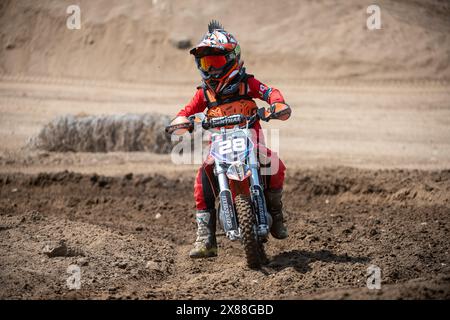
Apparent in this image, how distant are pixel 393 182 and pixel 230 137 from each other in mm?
4703

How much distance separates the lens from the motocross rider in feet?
26.5

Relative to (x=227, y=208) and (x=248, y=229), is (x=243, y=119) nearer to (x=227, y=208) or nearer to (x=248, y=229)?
(x=227, y=208)

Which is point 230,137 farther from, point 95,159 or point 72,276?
point 95,159

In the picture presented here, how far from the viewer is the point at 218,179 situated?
7758mm

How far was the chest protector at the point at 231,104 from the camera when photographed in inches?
324

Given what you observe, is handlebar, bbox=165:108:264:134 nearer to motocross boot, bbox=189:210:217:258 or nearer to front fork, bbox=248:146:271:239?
front fork, bbox=248:146:271:239

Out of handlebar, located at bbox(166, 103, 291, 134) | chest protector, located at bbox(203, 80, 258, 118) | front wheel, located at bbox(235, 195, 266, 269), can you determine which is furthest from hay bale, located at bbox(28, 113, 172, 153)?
front wheel, located at bbox(235, 195, 266, 269)

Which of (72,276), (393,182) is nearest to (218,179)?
(72,276)

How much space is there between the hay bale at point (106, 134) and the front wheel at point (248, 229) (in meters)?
7.18

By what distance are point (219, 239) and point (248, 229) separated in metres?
2.13

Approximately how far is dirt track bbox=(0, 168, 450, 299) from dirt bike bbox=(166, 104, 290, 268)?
38 cm

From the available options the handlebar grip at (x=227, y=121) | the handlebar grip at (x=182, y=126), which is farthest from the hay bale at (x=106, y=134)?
the handlebar grip at (x=227, y=121)

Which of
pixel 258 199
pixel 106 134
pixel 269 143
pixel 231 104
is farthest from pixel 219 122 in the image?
pixel 269 143

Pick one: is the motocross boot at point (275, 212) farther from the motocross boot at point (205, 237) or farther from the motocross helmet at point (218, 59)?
the motocross helmet at point (218, 59)
